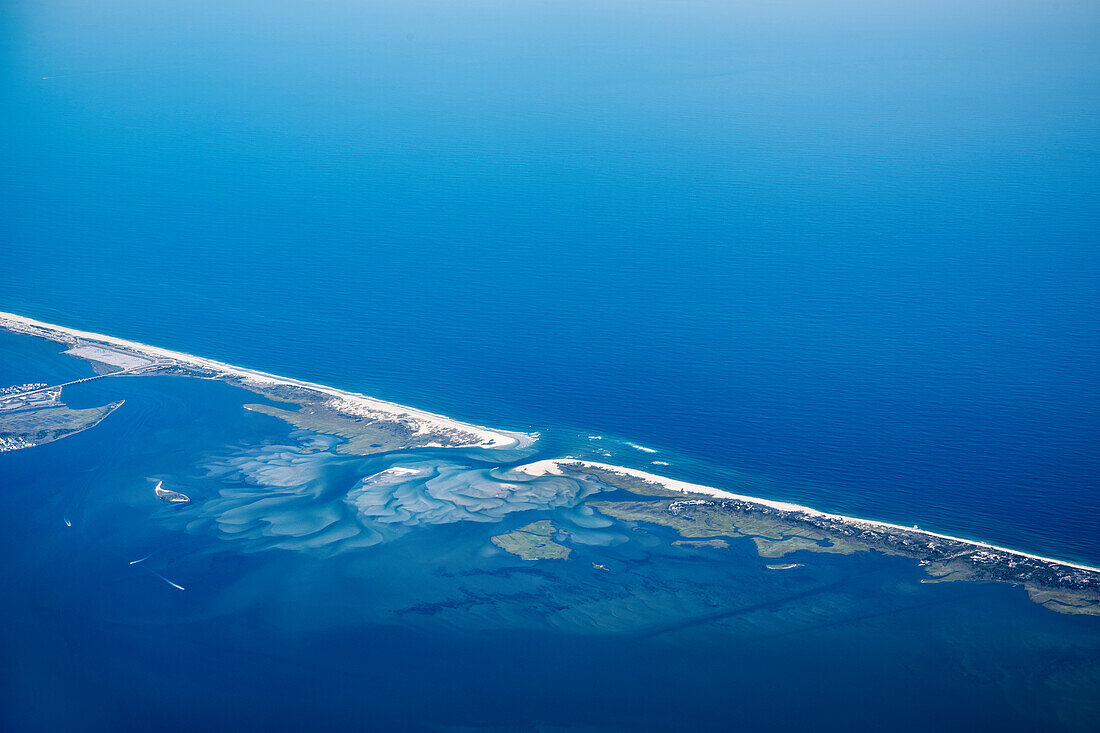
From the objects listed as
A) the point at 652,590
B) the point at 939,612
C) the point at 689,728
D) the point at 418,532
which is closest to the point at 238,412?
the point at 418,532

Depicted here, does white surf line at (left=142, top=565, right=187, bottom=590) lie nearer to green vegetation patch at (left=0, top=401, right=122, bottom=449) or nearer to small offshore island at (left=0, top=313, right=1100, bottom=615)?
small offshore island at (left=0, top=313, right=1100, bottom=615)

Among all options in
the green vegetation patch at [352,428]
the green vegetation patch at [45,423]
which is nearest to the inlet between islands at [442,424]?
the green vegetation patch at [352,428]

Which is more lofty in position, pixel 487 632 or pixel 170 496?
pixel 170 496

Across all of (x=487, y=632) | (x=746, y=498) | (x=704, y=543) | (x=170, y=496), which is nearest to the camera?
(x=487, y=632)

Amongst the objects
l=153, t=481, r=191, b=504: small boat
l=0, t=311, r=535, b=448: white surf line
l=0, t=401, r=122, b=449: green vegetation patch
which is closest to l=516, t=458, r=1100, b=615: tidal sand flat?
l=0, t=311, r=535, b=448: white surf line

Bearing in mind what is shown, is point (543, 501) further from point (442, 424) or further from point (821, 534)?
point (821, 534)

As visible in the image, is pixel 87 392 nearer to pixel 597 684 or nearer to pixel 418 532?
pixel 418 532

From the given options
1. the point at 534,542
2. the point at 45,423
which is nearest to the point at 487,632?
the point at 534,542
